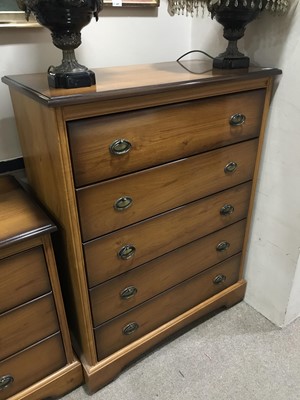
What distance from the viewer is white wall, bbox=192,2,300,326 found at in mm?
1171

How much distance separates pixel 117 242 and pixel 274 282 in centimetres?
81

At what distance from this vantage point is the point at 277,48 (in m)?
1.18

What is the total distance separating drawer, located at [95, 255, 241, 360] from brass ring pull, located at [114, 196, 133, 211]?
17.1 inches

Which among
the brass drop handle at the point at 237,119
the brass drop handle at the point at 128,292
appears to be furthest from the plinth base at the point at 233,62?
the brass drop handle at the point at 128,292

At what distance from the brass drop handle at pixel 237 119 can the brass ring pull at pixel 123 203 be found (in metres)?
0.44

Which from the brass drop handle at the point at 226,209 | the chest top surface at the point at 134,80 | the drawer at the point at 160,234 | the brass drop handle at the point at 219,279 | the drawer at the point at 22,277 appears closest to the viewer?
the chest top surface at the point at 134,80

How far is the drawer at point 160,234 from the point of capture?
1.05 meters

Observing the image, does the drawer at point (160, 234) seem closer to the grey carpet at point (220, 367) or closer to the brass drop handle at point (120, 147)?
the brass drop handle at point (120, 147)

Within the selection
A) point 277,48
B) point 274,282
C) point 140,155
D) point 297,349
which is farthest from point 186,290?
point 277,48

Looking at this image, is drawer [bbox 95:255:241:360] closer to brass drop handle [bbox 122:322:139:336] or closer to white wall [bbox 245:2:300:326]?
brass drop handle [bbox 122:322:139:336]

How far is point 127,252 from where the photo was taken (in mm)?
1100

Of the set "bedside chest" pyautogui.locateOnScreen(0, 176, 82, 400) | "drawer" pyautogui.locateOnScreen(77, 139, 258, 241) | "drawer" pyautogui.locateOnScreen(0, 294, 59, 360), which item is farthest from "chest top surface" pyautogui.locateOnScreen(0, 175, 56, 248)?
"drawer" pyautogui.locateOnScreen(0, 294, 59, 360)

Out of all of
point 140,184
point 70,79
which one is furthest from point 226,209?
point 70,79

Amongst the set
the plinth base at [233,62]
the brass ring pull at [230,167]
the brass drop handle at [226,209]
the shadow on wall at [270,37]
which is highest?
the shadow on wall at [270,37]
